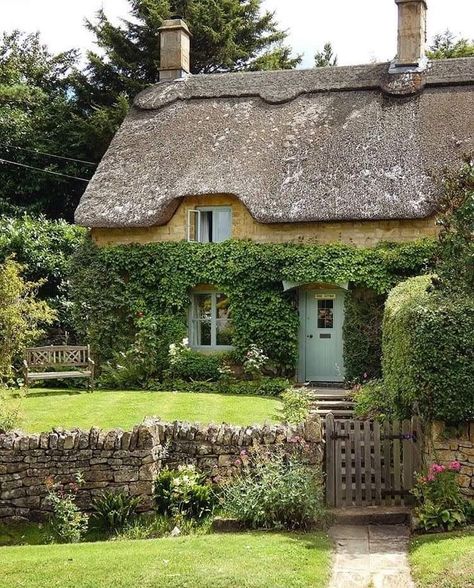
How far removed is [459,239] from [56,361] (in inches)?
416

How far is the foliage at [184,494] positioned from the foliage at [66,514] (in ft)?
3.36

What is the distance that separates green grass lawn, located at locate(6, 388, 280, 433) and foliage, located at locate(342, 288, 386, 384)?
8.62ft

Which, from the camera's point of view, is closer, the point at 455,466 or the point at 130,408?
the point at 455,466

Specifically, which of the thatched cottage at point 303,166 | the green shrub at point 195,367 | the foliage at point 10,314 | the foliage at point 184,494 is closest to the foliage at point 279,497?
the foliage at point 184,494

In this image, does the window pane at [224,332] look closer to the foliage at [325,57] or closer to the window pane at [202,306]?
the window pane at [202,306]

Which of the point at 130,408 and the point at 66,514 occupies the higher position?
the point at 130,408

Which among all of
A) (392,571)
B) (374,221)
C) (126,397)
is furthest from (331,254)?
(392,571)

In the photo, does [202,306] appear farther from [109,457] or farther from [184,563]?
[184,563]

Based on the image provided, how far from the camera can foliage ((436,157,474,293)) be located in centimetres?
1092

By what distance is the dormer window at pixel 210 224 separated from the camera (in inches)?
838

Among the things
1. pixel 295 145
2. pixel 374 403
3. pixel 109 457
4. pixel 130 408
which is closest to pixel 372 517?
pixel 109 457

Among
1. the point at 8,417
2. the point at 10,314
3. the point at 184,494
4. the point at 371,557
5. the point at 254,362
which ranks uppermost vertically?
the point at 10,314

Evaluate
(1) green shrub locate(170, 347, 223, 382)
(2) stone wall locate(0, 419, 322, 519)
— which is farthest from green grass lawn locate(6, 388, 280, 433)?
(2) stone wall locate(0, 419, 322, 519)

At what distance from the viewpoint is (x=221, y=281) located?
67.5 feet
